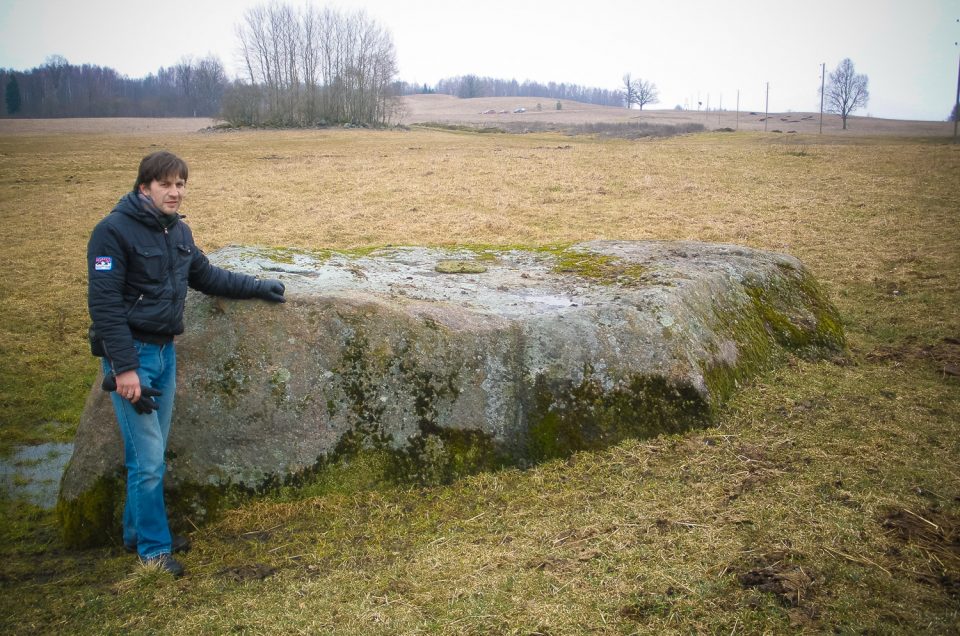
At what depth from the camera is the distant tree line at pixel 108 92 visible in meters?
88.6

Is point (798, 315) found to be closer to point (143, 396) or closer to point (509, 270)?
point (509, 270)

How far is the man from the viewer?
4445 mm

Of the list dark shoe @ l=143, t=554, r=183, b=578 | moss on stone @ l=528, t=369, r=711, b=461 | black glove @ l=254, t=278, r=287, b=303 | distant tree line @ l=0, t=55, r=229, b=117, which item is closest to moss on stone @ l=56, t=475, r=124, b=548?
dark shoe @ l=143, t=554, r=183, b=578

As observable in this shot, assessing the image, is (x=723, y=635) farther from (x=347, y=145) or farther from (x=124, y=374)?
(x=347, y=145)

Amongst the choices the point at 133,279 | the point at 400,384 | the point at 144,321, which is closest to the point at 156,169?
the point at 133,279

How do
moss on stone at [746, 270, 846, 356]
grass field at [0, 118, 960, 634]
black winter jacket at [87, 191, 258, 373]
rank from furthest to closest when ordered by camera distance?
1. moss on stone at [746, 270, 846, 356]
2. black winter jacket at [87, 191, 258, 373]
3. grass field at [0, 118, 960, 634]

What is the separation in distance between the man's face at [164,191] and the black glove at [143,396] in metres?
1.25

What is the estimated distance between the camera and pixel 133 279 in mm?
4625

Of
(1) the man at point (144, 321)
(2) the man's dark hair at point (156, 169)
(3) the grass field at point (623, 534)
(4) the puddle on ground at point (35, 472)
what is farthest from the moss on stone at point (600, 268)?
(4) the puddle on ground at point (35, 472)

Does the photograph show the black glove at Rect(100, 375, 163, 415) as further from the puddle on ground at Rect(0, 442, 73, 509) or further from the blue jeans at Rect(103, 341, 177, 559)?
the puddle on ground at Rect(0, 442, 73, 509)

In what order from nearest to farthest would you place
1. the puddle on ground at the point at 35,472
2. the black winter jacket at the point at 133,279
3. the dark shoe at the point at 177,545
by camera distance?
the black winter jacket at the point at 133,279 → the dark shoe at the point at 177,545 → the puddle on ground at the point at 35,472

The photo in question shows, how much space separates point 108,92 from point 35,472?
13720 cm

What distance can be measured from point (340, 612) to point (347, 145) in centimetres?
3970

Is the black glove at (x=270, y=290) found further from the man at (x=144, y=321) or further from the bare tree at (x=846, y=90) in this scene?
the bare tree at (x=846, y=90)
